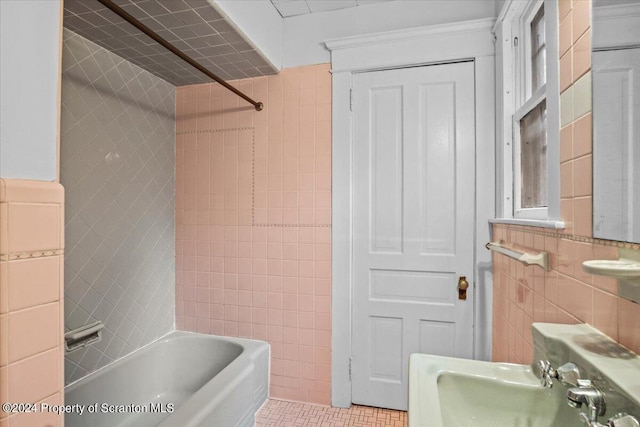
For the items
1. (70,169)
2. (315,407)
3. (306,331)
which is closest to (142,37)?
(70,169)

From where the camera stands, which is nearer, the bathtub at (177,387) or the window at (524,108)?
the window at (524,108)

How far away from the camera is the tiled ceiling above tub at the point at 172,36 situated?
1474 millimetres

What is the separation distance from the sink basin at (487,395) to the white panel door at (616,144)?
436 millimetres

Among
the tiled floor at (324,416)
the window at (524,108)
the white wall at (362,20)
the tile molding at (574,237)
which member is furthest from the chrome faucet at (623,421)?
the white wall at (362,20)

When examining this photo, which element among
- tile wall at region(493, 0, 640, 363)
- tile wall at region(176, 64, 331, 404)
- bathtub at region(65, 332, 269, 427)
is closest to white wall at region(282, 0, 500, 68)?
tile wall at region(176, 64, 331, 404)

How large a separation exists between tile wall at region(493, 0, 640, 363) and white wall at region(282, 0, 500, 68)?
0.92m

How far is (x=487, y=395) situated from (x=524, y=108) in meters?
1.27

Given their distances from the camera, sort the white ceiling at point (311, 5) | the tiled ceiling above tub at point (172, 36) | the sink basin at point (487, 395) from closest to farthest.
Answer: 1. the sink basin at point (487, 395)
2. the tiled ceiling above tub at point (172, 36)
3. the white ceiling at point (311, 5)

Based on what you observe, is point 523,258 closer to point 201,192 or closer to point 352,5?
point 352,5

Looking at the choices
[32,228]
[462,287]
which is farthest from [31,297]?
[462,287]

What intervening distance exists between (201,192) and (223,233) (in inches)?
13.5

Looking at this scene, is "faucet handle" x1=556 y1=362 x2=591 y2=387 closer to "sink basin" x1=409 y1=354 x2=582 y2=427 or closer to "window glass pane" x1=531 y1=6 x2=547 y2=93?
"sink basin" x1=409 y1=354 x2=582 y2=427

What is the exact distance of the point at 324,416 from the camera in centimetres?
191

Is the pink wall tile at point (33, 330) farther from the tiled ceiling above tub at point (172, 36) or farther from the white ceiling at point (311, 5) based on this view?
the white ceiling at point (311, 5)
